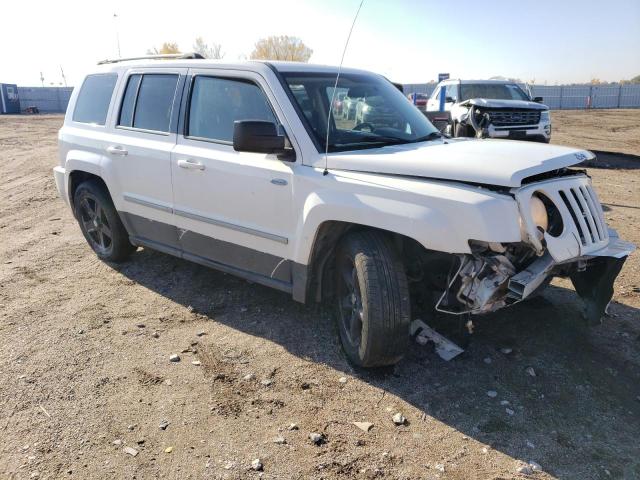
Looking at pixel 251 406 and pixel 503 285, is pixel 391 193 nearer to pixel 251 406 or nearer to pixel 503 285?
pixel 503 285

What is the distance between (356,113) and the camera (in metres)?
4.20

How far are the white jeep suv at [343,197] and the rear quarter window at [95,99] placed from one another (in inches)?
3.7

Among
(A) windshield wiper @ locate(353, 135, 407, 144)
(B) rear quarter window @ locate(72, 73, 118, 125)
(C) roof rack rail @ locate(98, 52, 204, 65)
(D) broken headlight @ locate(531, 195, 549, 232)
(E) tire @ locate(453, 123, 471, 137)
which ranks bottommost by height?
(E) tire @ locate(453, 123, 471, 137)

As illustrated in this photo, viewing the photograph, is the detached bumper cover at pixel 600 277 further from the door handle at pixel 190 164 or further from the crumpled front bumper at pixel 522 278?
the door handle at pixel 190 164

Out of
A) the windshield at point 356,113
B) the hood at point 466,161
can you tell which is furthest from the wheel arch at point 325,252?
the windshield at point 356,113

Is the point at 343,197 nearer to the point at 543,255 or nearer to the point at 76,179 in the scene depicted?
the point at 543,255

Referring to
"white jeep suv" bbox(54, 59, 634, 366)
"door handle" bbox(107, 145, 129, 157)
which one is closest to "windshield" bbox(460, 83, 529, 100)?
"white jeep suv" bbox(54, 59, 634, 366)

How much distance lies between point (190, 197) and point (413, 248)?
1906 mm

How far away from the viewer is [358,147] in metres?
3.87

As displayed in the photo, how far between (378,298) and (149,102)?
116 inches

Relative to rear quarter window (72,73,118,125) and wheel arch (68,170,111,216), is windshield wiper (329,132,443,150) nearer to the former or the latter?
rear quarter window (72,73,118,125)

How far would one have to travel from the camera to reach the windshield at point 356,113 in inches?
153

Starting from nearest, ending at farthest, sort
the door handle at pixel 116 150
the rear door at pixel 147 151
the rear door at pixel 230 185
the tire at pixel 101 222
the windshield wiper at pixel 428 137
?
the rear door at pixel 230 185, the windshield wiper at pixel 428 137, the rear door at pixel 147 151, the door handle at pixel 116 150, the tire at pixel 101 222

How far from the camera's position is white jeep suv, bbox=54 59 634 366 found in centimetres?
309
